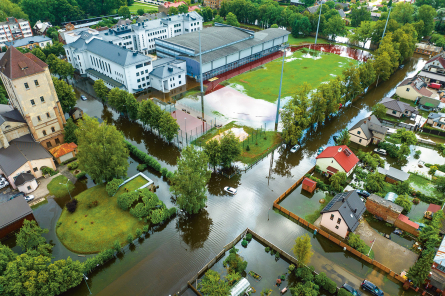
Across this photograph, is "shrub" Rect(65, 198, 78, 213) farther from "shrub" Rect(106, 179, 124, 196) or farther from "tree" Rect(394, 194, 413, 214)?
"tree" Rect(394, 194, 413, 214)

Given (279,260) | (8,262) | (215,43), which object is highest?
(215,43)

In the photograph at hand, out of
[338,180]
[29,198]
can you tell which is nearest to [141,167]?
[29,198]

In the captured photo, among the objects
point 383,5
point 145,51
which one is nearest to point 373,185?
point 145,51

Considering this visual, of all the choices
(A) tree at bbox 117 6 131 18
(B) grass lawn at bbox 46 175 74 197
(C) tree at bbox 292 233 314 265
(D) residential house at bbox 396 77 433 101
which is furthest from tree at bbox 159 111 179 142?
(A) tree at bbox 117 6 131 18

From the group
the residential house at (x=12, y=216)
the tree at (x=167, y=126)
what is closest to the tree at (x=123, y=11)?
the tree at (x=167, y=126)

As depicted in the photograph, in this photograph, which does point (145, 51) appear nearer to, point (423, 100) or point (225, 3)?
point (225, 3)
